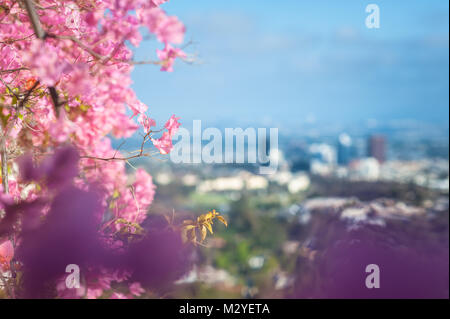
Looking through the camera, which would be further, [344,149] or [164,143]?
[344,149]

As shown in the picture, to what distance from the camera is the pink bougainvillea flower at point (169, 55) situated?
3.00 ft

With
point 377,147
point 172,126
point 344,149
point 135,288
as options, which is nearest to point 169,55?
point 172,126

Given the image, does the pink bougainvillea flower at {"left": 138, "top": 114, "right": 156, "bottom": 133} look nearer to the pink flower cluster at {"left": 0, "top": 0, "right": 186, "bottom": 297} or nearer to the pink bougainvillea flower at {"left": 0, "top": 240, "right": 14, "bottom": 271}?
the pink flower cluster at {"left": 0, "top": 0, "right": 186, "bottom": 297}

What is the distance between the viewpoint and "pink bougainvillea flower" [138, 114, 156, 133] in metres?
1.06

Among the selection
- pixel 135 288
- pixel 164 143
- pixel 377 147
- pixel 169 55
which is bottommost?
pixel 135 288

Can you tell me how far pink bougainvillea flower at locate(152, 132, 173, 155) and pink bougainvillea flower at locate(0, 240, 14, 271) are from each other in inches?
18.0

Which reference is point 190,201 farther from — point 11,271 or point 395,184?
point 11,271

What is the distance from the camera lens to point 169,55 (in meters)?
0.92

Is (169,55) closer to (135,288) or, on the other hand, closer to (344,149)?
(135,288)

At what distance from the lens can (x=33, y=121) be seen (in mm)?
1191

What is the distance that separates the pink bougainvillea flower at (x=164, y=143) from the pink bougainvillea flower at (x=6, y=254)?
0.46 meters

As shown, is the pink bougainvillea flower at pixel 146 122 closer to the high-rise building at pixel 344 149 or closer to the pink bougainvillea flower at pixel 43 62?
the pink bougainvillea flower at pixel 43 62

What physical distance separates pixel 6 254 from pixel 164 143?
1.67ft
